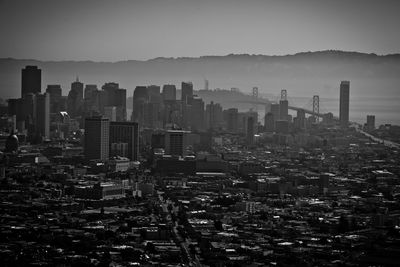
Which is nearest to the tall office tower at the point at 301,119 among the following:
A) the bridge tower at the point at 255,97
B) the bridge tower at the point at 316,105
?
the bridge tower at the point at 316,105

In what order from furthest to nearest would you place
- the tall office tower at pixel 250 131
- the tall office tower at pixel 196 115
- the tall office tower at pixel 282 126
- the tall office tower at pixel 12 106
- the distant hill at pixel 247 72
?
the tall office tower at pixel 196 115 → the tall office tower at pixel 282 126 → the tall office tower at pixel 250 131 → the tall office tower at pixel 12 106 → the distant hill at pixel 247 72

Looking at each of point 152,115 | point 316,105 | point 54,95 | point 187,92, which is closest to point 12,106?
point 54,95

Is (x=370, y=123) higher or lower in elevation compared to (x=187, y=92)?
lower

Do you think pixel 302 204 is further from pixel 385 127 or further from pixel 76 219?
pixel 385 127

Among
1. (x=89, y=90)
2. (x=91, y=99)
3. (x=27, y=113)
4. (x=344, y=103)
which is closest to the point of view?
(x=27, y=113)

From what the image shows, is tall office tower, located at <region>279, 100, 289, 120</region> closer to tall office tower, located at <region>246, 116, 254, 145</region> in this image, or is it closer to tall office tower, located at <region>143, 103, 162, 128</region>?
tall office tower, located at <region>246, 116, 254, 145</region>

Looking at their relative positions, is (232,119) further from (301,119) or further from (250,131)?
(250,131)

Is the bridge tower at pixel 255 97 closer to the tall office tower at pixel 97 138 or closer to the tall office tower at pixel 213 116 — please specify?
the tall office tower at pixel 213 116

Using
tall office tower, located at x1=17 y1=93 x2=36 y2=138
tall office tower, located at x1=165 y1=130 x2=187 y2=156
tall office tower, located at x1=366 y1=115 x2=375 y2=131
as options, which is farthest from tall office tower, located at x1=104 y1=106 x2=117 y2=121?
tall office tower, located at x1=366 y1=115 x2=375 y2=131
